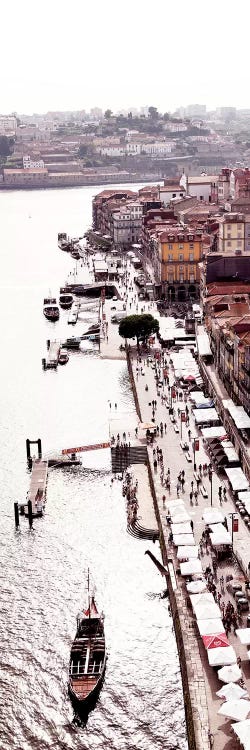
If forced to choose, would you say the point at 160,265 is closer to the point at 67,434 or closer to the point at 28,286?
the point at 28,286

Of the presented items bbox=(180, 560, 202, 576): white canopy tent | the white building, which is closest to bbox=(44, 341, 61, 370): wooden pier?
bbox=(180, 560, 202, 576): white canopy tent

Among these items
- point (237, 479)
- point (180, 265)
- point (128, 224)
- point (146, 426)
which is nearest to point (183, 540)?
point (237, 479)

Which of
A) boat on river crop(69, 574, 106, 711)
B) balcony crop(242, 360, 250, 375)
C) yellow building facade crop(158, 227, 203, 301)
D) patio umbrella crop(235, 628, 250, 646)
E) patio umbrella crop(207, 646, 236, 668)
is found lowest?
boat on river crop(69, 574, 106, 711)

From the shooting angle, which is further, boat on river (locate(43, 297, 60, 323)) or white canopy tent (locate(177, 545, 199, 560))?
boat on river (locate(43, 297, 60, 323))

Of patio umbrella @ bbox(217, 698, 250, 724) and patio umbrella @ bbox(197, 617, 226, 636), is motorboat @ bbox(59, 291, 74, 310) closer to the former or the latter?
patio umbrella @ bbox(197, 617, 226, 636)

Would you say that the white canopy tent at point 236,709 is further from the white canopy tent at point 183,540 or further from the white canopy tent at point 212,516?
the white canopy tent at point 212,516

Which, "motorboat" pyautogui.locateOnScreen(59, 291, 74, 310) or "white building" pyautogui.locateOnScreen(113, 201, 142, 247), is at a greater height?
"white building" pyautogui.locateOnScreen(113, 201, 142, 247)
